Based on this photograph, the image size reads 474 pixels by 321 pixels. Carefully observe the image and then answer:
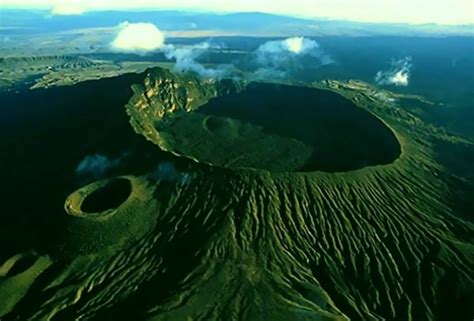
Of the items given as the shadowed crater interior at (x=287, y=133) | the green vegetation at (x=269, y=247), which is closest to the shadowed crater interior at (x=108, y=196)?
the green vegetation at (x=269, y=247)

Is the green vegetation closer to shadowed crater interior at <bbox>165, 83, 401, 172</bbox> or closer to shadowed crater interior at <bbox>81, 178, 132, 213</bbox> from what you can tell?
shadowed crater interior at <bbox>81, 178, 132, 213</bbox>

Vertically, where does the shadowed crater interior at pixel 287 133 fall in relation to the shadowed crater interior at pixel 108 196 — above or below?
below

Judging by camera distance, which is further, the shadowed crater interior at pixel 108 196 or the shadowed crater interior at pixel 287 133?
the shadowed crater interior at pixel 287 133

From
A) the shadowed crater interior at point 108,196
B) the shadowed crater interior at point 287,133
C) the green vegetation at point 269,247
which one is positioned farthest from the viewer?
the shadowed crater interior at point 287,133

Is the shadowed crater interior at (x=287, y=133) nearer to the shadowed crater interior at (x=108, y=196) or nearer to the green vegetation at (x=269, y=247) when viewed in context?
the green vegetation at (x=269, y=247)

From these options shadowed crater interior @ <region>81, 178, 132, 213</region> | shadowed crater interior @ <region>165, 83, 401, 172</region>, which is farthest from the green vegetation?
shadowed crater interior @ <region>165, 83, 401, 172</region>

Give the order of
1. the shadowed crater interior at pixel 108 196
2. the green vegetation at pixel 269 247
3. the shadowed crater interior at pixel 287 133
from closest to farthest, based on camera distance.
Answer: the green vegetation at pixel 269 247 → the shadowed crater interior at pixel 108 196 → the shadowed crater interior at pixel 287 133
